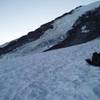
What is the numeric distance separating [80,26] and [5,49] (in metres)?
17.7

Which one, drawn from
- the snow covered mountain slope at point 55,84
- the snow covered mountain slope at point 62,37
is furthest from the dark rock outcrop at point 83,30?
the snow covered mountain slope at point 55,84

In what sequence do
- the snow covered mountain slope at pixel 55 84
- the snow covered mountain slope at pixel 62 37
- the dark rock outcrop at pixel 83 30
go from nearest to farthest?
the snow covered mountain slope at pixel 55 84 < the dark rock outcrop at pixel 83 30 < the snow covered mountain slope at pixel 62 37

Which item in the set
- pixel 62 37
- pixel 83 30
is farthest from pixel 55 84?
pixel 83 30

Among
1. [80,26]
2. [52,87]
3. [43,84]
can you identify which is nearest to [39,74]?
[43,84]

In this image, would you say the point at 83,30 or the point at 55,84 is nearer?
the point at 55,84

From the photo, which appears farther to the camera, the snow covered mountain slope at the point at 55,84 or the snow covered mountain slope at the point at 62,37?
the snow covered mountain slope at the point at 62,37

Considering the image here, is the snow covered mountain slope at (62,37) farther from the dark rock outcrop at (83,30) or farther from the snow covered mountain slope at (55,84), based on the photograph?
the snow covered mountain slope at (55,84)

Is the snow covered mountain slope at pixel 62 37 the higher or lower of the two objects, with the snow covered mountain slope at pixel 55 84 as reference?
lower

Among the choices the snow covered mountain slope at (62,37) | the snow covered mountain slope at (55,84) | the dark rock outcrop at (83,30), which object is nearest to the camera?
the snow covered mountain slope at (55,84)

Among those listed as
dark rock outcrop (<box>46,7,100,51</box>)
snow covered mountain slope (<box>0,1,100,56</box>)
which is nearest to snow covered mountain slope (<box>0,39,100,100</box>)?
dark rock outcrop (<box>46,7,100,51</box>)

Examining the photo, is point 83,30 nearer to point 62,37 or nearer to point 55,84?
point 62,37

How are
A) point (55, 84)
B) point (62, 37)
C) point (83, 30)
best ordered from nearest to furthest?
1. point (55, 84)
2. point (83, 30)
3. point (62, 37)

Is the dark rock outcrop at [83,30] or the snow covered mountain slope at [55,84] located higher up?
the snow covered mountain slope at [55,84]

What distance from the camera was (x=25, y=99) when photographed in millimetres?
8086
